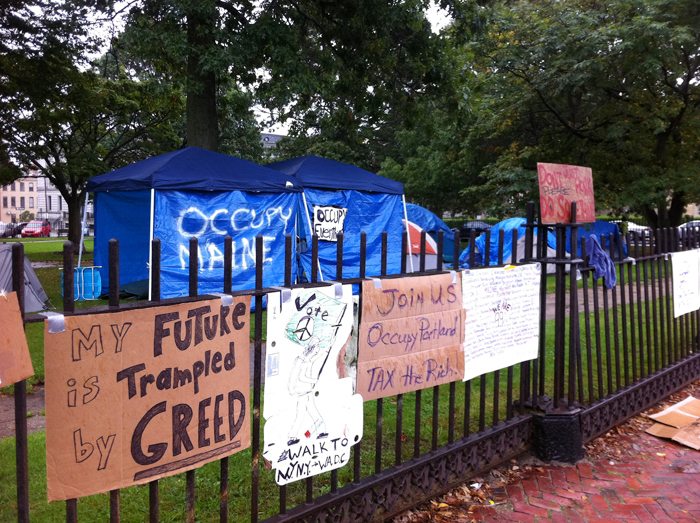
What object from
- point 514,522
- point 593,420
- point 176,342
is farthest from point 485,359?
point 176,342

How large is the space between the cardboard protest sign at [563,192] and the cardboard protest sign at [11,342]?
3.15m

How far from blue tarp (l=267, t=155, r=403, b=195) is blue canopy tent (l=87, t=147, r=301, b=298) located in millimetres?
581

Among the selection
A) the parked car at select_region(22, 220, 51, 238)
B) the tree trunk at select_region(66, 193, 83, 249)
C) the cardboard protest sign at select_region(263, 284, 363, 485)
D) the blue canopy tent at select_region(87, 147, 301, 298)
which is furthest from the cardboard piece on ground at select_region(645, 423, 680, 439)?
the parked car at select_region(22, 220, 51, 238)

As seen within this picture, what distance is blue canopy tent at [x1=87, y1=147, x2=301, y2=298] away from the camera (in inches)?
337

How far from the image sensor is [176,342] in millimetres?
2100

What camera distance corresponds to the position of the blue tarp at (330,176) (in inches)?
405

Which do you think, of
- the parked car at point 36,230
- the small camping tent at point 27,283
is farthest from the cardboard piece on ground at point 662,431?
the parked car at point 36,230

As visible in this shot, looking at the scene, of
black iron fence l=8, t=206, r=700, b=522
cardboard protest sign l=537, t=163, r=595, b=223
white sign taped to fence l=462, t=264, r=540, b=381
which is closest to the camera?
black iron fence l=8, t=206, r=700, b=522

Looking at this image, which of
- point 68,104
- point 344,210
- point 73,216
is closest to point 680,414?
point 344,210

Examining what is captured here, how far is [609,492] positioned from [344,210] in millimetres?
7960

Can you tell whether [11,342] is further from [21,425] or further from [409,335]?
[409,335]

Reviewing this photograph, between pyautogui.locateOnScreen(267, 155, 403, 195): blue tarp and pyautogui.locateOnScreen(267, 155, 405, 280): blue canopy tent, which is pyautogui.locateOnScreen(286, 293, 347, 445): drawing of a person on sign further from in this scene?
pyautogui.locateOnScreen(267, 155, 403, 195): blue tarp

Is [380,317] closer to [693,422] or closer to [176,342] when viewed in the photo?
[176,342]

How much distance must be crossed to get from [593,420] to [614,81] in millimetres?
12450
